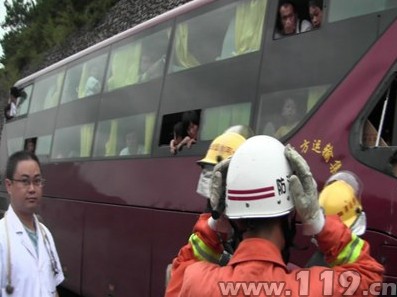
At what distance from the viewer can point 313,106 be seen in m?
3.44

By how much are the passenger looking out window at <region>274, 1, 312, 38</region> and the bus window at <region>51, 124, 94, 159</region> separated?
2954 millimetres

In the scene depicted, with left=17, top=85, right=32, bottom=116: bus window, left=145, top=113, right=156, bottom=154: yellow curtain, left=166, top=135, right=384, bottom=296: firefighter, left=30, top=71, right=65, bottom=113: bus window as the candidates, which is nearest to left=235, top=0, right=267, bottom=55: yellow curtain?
left=145, top=113, right=156, bottom=154: yellow curtain

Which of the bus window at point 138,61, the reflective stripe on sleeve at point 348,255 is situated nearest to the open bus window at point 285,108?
the bus window at point 138,61

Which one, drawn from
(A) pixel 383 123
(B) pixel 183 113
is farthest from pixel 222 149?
(B) pixel 183 113

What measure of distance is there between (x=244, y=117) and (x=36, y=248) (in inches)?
73.8

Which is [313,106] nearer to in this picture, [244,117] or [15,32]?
[244,117]

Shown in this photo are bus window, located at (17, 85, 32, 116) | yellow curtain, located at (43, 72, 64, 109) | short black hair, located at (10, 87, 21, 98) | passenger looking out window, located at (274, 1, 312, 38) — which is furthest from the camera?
short black hair, located at (10, 87, 21, 98)

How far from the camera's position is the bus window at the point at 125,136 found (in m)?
5.10

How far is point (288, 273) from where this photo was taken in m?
1.49

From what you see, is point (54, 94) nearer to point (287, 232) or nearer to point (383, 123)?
point (383, 123)

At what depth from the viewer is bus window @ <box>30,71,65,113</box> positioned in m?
7.52

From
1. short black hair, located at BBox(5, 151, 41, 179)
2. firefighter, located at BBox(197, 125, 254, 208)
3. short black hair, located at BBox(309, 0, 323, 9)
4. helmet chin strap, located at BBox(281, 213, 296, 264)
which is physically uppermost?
short black hair, located at BBox(309, 0, 323, 9)

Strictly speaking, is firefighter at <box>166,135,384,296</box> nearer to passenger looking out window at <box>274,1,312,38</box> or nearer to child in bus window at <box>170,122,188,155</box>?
passenger looking out window at <box>274,1,312,38</box>

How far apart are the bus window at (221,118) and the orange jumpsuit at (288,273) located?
244 centimetres
